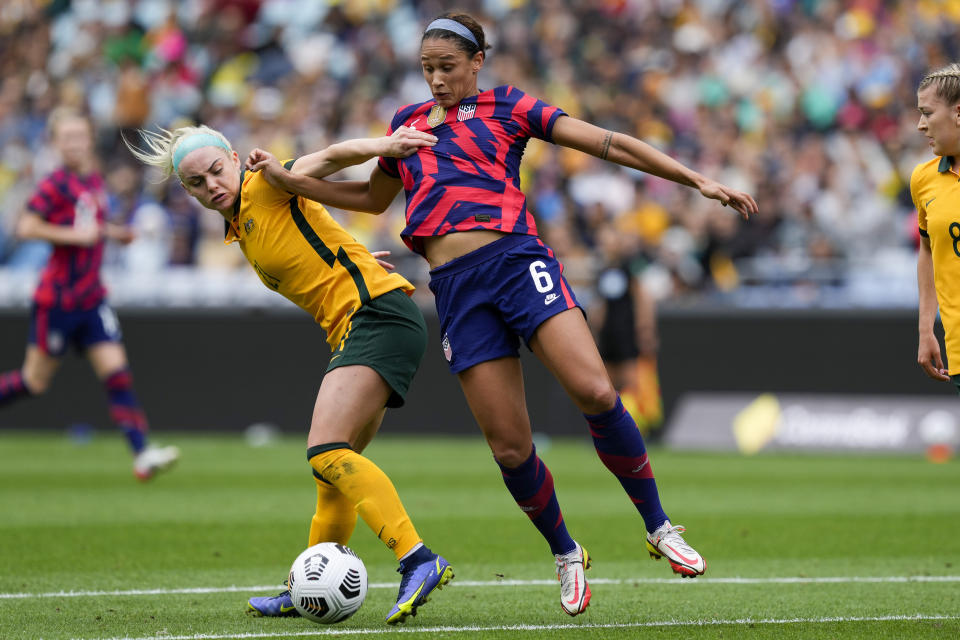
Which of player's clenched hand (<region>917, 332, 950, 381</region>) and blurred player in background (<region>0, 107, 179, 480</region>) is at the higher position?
player's clenched hand (<region>917, 332, 950, 381</region>)

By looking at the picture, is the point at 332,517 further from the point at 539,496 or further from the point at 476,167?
the point at 476,167

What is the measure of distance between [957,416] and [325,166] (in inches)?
427

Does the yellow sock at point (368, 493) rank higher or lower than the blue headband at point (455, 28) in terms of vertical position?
lower

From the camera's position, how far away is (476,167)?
18.3 ft

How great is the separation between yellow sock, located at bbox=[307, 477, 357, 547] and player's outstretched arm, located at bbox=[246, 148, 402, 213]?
1.28m

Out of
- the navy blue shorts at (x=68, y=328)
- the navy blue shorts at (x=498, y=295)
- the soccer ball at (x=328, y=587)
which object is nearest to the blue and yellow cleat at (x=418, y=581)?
the soccer ball at (x=328, y=587)

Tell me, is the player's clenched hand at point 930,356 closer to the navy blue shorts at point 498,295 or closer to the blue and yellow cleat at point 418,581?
the navy blue shorts at point 498,295

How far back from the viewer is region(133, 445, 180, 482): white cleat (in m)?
11.2

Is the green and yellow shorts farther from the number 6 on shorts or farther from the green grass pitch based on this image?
the green grass pitch

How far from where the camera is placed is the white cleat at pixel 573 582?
5559 millimetres

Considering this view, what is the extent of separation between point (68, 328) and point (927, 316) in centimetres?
791

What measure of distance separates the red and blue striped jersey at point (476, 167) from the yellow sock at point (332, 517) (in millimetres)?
1185

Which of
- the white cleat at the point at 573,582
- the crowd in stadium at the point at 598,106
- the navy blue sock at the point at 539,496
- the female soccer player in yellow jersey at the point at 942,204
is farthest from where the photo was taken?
the crowd in stadium at the point at 598,106

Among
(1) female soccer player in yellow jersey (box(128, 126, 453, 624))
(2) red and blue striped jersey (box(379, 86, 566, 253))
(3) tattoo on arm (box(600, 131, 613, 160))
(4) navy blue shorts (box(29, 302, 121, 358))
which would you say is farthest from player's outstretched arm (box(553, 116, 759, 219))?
(4) navy blue shorts (box(29, 302, 121, 358))
